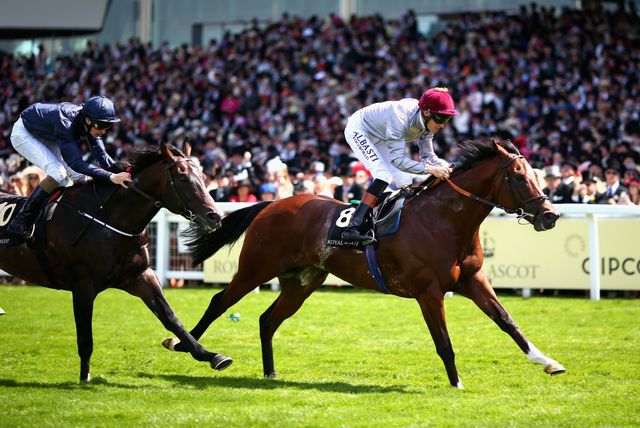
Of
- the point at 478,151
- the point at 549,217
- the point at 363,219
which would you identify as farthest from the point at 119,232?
the point at 549,217

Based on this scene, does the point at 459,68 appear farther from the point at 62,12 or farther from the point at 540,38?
the point at 62,12

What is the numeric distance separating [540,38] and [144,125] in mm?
12024

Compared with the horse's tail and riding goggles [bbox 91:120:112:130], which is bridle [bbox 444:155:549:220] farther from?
riding goggles [bbox 91:120:112:130]

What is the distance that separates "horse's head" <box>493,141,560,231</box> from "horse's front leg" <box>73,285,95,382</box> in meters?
3.38

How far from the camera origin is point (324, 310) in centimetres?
1186

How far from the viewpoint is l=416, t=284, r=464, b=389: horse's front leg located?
6758mm

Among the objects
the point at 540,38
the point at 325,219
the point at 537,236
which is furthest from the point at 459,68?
the point at 325,219

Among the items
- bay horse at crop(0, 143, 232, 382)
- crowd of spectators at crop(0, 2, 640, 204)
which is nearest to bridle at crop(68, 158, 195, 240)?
bay horse at crop(0, 143, 232, 382)

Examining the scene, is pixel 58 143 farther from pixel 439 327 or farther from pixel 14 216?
pixel 439 327

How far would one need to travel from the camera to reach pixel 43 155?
7.68 metres

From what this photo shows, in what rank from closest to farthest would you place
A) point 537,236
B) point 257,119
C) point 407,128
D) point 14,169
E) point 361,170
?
1. point 407,128
2. point 537,236
3. point 361,170
4. point 14,169
5. point 257,119

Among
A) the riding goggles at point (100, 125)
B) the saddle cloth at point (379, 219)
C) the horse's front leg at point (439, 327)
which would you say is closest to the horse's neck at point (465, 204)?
the saddle cloth at point (379, 219)

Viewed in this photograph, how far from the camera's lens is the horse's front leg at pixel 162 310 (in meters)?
7.21

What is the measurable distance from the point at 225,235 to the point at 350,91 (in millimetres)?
16367
